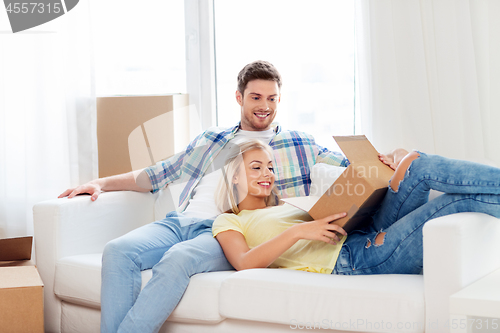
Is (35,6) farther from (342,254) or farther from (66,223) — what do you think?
(342,254)

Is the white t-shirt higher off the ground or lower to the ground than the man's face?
lower

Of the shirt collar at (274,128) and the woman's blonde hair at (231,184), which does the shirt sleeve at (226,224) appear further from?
the shirt collar at (274,128)

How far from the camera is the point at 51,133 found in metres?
2.49

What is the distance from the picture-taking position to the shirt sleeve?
158 cm

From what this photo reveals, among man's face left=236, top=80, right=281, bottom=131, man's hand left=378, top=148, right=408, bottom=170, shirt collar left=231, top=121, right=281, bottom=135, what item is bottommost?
man's hand left=378, top=148, right=408, bottom=170

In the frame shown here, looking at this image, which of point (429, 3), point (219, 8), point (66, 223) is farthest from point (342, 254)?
point (219, 8)

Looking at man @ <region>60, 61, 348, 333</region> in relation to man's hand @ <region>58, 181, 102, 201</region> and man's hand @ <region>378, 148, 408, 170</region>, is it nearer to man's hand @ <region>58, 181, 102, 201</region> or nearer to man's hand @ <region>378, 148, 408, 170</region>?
man's hand @ <region>58, 181, 102, 201</region>

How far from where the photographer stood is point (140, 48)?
8.81ft

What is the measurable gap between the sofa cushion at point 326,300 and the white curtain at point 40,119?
1453 mm

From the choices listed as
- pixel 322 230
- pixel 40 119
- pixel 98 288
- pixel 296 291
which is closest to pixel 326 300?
pixel 296 291

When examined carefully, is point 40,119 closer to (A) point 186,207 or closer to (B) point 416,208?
(A) point 186,207

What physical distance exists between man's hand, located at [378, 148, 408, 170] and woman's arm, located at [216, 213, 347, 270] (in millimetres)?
270

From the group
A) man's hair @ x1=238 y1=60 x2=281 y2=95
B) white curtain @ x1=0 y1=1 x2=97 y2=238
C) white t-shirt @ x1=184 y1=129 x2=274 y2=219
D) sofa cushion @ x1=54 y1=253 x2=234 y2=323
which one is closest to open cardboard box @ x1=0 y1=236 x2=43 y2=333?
sofa cushion @ x1=54 y1=253 x2=234 y2=323

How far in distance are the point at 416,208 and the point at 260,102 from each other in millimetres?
935
